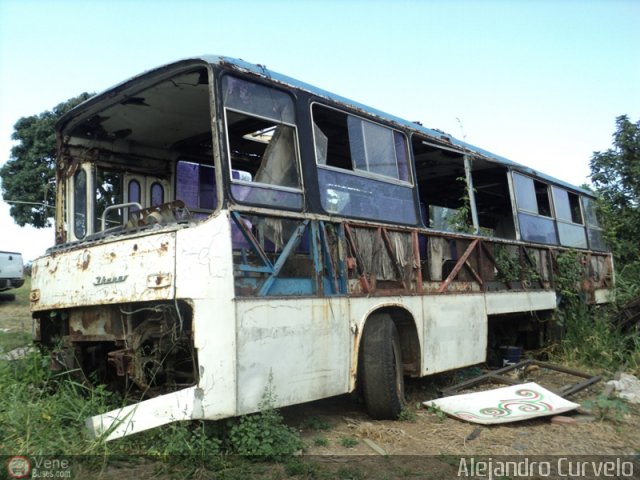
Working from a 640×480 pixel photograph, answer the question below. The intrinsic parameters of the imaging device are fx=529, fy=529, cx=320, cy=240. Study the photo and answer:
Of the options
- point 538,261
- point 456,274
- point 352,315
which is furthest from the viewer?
point 538,261

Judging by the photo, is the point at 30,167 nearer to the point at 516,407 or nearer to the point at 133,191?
the point at 133,191

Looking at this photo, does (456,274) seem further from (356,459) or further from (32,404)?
(32,404)

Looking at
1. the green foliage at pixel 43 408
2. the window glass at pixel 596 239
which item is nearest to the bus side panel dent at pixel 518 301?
A: the window glass at pixel 596 239

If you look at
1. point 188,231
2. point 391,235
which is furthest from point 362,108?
point 188,231

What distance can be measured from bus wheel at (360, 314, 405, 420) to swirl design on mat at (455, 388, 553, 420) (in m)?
0.77

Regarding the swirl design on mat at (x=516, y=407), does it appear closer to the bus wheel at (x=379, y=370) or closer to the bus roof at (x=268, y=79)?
the bus wheel at (x=379, y=370)

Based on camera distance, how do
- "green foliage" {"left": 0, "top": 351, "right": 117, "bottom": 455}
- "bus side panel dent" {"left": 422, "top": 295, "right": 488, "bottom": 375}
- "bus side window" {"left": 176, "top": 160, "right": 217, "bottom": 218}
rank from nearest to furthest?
"green foliage" {"left": 0, "top": 351, "right": 117, "bottom": 455} < "bus side panel dent" {"left": 422, "top": 295, "right": 488, "bottom": 375} < "bus side window" {"left": 176, "top": 160, "right": 217, "bottom": 218}

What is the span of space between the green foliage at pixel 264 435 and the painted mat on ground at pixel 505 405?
1922mm

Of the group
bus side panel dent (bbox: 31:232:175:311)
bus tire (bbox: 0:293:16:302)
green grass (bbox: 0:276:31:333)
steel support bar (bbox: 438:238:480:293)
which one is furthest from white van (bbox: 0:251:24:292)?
steel support bar (bbox: 438:238:480:293)

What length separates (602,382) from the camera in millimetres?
6234

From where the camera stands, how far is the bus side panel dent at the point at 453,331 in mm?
5117

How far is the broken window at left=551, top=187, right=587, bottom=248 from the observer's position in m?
8.66

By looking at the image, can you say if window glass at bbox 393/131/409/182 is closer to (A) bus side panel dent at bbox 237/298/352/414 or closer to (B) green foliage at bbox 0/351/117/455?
(A) bus side panel dent at bbox 237/298/352/414

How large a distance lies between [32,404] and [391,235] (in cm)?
320
